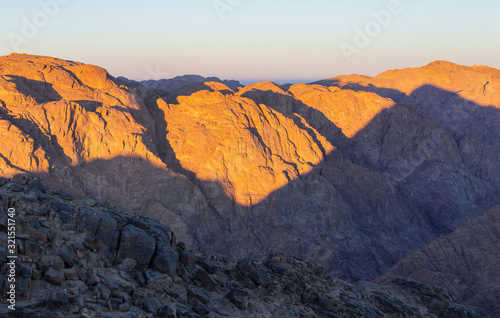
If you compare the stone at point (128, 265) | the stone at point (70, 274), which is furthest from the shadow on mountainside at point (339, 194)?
the stone at point (70, 274)

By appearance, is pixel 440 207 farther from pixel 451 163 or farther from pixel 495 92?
pixel 495 92

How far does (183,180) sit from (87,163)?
9.83 metres

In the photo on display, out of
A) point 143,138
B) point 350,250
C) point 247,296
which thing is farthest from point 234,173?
point 247,296

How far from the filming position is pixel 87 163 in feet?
159

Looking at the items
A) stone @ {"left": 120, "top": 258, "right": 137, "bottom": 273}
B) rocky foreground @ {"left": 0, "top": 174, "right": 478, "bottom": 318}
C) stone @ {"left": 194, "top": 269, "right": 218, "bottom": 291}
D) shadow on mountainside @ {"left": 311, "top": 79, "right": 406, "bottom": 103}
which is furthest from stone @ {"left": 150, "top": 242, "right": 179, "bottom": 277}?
shadow on mountainside @ {"left": 311, "top": 79, "right": 406, "bottom": 103}

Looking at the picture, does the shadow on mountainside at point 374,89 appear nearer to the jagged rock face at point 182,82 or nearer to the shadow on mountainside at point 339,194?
the jagged rock face at point 182,82

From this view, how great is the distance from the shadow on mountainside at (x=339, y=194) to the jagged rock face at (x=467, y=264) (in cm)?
957

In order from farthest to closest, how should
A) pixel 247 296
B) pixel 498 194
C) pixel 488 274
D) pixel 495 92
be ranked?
pixel 495 92 → pixel 498 194 → pixel 488 274 → pixel 247 296

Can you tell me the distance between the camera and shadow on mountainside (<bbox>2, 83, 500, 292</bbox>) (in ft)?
163

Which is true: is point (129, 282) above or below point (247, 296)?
above

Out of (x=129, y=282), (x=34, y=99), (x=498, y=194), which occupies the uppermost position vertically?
(x=34, y=99)

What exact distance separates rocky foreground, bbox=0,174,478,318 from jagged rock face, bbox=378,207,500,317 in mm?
17644

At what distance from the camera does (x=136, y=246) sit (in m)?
16.3

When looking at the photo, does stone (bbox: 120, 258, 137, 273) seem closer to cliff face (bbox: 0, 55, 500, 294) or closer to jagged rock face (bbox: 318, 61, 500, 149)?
cliff face (bbox: 0, 55, 500, 294)
